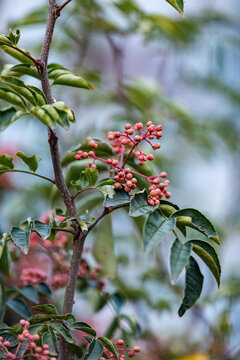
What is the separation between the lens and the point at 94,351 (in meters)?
0.50

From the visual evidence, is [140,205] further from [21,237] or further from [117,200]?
[21,237]

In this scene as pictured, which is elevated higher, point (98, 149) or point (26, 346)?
point (98, 149)

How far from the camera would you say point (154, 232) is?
1.53 ft

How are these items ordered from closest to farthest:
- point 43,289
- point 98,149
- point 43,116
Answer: point 43,116, point 98,149, point 43,289

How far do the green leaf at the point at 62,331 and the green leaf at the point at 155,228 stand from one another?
0.44 ft

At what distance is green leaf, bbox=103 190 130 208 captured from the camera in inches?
19.6

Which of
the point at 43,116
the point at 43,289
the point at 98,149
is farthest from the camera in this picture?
the point at 43,289

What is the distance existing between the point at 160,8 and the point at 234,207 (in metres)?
1.57

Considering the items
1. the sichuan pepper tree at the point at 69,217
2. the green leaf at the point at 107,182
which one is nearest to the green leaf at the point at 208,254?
the sichuan pepper tree at the point at 69,217

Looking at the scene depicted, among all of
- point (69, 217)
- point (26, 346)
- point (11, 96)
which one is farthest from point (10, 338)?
point (11, 96)

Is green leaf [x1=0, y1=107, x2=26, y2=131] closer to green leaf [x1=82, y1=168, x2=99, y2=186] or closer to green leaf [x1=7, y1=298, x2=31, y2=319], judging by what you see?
green leaf [x1=82, y1=168, x2=99, y2=186]

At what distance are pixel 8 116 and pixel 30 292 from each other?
275 millimetres

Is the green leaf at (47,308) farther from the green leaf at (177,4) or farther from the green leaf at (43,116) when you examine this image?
the green leaf at (177,4)

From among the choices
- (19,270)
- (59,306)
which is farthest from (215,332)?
(19,270)
